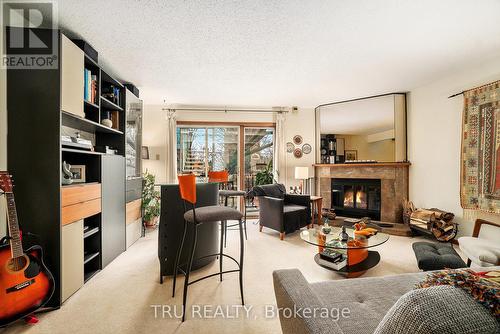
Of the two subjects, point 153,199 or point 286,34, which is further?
point 153,199

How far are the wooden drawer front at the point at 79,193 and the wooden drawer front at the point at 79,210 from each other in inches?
1.5

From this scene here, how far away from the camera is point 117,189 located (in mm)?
2770

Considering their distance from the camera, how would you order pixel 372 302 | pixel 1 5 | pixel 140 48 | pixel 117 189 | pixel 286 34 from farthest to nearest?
1. pixel 117 189
2. pixel 140 48
3. pixel 286 34
4. pixel 1 5
5. pixel 372 302

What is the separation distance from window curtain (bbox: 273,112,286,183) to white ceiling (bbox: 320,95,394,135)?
2.94 ft

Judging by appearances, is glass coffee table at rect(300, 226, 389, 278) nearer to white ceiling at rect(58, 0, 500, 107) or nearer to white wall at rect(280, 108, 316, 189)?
white ceiling at rect(58, 0, 500, 107)

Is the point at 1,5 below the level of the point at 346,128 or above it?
above

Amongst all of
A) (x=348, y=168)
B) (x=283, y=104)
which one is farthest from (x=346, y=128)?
(x=283, y=104)

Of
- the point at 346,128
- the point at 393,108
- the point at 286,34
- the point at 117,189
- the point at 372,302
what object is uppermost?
the point at 286,34

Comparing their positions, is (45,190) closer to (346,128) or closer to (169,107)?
(169,107)

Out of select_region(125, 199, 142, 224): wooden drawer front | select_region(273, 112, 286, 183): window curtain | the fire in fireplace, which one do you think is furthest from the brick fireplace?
select_region(125, 199, 142, 224): wooden drawer front

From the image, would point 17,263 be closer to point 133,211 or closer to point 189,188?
point 189,188

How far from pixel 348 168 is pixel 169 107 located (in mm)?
4063

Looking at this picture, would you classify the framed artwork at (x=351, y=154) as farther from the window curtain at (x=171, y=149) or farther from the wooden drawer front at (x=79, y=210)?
the wooden drawer front at (x=79, y=210)

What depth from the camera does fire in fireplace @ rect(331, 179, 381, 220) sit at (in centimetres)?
425
